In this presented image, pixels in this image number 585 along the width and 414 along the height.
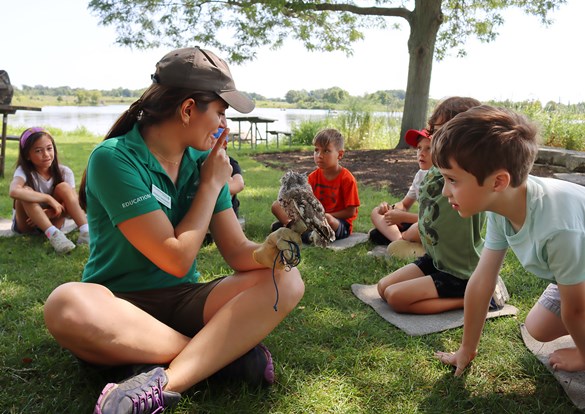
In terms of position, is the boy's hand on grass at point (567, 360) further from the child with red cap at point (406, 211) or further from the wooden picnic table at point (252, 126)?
the wooden picnic table at point (252, 126)

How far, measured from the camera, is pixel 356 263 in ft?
13.2

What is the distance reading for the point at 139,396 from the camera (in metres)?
1.75

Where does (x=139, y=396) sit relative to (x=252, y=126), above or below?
below

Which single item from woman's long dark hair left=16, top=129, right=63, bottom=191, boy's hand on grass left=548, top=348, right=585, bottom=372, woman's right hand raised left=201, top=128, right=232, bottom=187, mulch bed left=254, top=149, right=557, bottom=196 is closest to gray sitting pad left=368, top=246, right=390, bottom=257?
boy's hand on grass left=548, top=348, right=585, bottom=372

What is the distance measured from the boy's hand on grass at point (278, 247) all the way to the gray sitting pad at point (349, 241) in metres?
2.35

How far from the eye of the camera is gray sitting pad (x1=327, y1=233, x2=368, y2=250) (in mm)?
4435

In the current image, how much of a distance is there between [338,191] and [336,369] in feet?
8.56

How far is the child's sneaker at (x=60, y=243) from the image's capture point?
420 cm

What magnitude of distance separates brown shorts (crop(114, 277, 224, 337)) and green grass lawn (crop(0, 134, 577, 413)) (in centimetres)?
27

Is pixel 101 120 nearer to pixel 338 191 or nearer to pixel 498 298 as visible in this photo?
pixel 338 191

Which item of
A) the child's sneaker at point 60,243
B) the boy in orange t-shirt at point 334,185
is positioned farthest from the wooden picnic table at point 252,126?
the child's sneaker at point 60,243

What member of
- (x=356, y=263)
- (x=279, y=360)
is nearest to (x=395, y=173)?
(x=356, y=263)


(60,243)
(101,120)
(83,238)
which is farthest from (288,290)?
(101,120)

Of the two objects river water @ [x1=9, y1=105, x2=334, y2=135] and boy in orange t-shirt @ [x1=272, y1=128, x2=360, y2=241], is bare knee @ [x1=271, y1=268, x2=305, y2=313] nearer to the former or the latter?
boy in orange t-shirt @ [x1=272, y1=128, x2=360, y2=241]
